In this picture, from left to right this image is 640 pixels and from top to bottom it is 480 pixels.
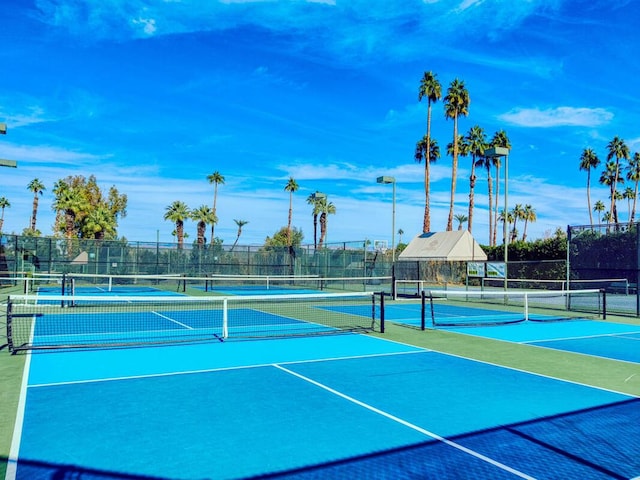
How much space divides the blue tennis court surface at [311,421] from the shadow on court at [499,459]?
0.8 inches

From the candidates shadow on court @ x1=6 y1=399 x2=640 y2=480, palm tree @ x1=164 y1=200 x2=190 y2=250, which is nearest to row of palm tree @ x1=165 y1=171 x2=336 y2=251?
palm tree @ x1=164 y1=200 x2=190 y2=250

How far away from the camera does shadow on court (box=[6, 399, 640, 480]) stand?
4812 mm

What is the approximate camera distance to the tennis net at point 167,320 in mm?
12188

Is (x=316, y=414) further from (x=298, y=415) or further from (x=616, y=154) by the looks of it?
(x=616, y=154)

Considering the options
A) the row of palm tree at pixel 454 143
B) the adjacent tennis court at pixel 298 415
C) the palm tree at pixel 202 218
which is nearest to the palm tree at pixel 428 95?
the row of palm tree at pixel 454 143

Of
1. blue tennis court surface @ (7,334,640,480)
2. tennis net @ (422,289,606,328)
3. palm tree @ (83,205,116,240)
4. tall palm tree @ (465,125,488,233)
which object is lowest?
blue tennis court surface @ (7,334,640,480)

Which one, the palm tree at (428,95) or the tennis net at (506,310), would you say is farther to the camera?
the palm tree at (428,95)

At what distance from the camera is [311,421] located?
253 inches

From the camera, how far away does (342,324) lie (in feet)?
52.4

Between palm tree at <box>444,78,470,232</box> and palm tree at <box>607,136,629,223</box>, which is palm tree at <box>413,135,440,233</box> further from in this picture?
palm tree at <box>607,136,629,223</box>

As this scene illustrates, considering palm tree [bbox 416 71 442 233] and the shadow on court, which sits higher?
palm tree [bbox 416 71 442 233]

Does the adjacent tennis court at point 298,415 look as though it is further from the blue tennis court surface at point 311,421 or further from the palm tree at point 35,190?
the palm tree at point 35,190

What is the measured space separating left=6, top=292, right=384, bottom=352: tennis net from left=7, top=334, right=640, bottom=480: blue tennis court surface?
7.34 ft

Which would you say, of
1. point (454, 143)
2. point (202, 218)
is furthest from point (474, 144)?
point (202, 218)
